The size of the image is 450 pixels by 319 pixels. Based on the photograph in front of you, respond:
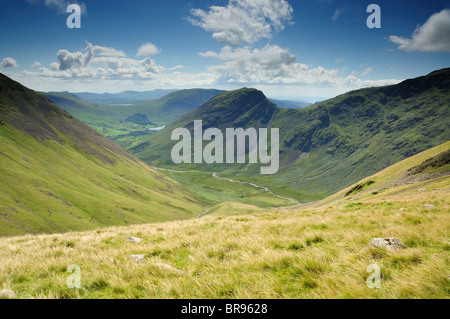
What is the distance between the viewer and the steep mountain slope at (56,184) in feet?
279

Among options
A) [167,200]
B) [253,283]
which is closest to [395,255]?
[253,283]

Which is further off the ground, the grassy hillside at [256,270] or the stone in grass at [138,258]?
the grassy hillside at [256,270]

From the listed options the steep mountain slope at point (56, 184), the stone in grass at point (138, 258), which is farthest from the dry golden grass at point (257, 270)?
the steep mountain slope at point (56, 184)

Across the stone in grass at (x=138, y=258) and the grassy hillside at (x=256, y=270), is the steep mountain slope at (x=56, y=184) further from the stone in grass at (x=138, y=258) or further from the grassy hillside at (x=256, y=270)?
the stone in grass at (x=138, y=258)

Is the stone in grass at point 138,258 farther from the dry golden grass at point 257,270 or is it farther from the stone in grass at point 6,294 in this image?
the stone in grass at point 6,294

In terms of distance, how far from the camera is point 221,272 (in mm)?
6113

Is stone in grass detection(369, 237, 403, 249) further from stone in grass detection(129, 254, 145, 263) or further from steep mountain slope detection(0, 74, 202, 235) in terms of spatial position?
steep mountain slope detection(0, 74, 202, 235)

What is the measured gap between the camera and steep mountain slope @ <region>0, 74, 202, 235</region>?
8494cm

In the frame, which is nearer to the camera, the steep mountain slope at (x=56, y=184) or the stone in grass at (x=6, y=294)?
the stone in grass at (x=6, y=294)

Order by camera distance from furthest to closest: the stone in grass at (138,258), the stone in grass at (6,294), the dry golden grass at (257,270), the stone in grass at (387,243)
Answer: the stone in grass at (138,258)
the stone in grass at (387,243)
the stone in grass at (6,294)
the dry golden grass at (257,270)

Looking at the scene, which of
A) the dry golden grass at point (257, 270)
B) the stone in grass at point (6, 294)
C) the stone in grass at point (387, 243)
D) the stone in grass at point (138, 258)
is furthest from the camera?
the stone in grass at point (138, 258)

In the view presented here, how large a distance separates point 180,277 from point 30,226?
95.8m

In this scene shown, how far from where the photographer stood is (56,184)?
359ft

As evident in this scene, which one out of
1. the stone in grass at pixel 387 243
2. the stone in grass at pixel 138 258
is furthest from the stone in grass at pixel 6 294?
the stone in grass at pixel 387 243
